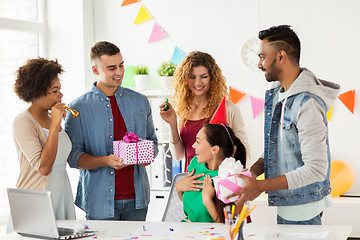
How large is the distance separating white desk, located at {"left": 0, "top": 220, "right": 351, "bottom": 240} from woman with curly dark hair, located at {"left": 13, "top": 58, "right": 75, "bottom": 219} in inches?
10.7

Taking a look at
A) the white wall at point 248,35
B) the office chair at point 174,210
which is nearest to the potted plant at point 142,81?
the white wall at point 248,35

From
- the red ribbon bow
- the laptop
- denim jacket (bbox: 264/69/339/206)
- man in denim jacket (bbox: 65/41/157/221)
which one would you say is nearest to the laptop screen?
the laptop

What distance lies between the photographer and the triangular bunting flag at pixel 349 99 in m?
4.29

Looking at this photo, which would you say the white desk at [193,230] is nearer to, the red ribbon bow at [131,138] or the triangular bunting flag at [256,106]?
the red ribbon bow at [131,138]

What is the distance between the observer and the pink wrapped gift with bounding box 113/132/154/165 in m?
2.65

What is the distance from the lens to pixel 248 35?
457 cm

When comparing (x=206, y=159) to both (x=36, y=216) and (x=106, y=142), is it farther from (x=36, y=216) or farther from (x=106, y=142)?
(x=36, y=216)

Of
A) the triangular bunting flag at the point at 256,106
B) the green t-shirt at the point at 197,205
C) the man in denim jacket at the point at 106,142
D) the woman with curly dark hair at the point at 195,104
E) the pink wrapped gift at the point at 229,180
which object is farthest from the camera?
the triangular bunting flag at the point at 256,106

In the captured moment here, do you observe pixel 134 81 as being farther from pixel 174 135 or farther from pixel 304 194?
pixel 304 194

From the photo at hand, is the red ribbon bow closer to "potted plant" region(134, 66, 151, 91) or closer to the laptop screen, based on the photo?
the laptop screen

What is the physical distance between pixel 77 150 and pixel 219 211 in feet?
2.95

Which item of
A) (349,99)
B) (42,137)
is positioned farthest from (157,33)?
(42,137)

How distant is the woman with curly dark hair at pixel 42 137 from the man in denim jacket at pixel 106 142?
11 centimetres

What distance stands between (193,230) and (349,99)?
2.54 meters
